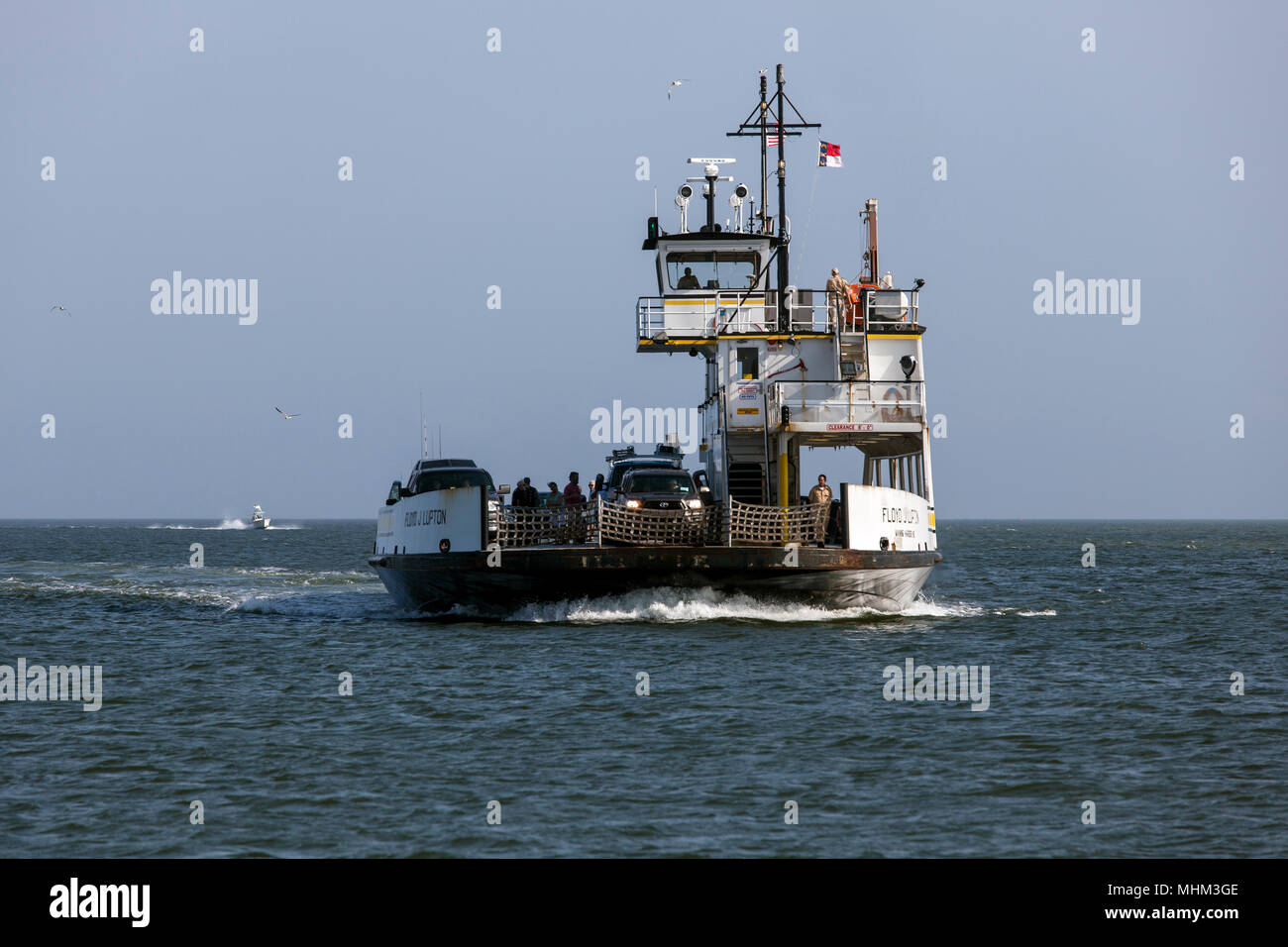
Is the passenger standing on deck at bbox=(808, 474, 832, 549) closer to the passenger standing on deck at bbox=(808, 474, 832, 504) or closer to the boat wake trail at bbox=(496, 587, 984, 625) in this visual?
the passenger standing on deck at bbox=(808, 474, 832, 504)

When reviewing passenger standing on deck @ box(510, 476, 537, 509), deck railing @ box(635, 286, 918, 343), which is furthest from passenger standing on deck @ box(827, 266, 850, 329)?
passenger standing on deck @ box(510, 476, 537, 509)

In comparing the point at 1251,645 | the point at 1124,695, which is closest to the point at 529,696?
the point at 1124,695

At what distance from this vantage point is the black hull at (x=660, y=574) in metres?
21.8

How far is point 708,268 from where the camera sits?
101ft

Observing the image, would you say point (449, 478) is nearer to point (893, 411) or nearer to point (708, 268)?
point (708, 268)

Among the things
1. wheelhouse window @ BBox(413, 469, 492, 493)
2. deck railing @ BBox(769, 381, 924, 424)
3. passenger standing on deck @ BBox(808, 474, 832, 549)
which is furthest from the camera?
wheelhouse window @ BBox(413, 469, 492, 493)

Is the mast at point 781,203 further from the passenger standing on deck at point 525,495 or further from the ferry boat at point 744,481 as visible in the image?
the passenger standing on deck at point 525,495

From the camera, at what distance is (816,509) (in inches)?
900

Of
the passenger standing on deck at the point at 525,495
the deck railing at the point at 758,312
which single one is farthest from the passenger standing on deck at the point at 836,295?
the passenger standing on deck at the point at 525,495

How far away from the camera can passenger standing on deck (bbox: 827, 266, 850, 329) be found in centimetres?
2705

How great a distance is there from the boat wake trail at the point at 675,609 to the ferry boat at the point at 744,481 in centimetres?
24

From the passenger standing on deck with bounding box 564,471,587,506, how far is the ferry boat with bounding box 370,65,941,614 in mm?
93
